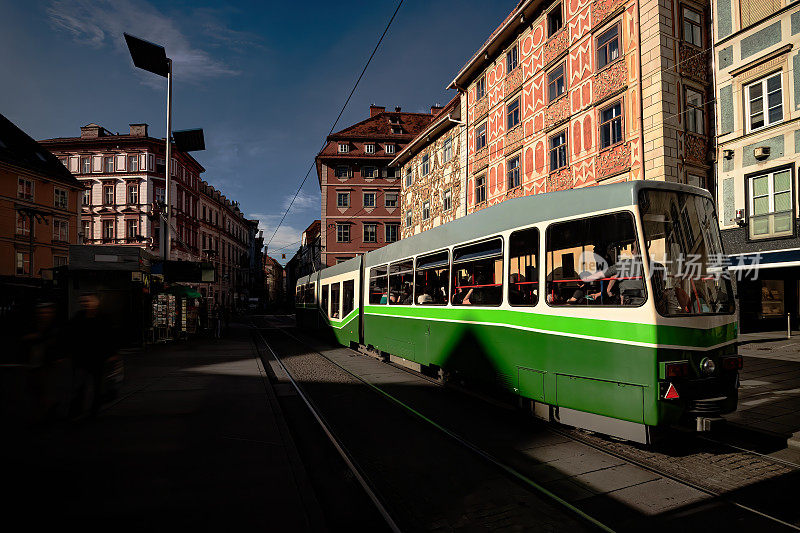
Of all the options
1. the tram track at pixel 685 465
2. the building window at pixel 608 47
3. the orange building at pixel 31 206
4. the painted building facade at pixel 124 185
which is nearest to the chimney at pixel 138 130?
the painted building facade at pixel 124 185

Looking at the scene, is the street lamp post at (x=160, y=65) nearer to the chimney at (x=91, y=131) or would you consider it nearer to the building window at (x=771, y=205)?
the building window at (x=771, y=205)

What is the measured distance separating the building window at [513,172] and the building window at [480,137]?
10.2 feet

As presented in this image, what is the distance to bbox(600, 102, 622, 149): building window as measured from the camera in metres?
16.4

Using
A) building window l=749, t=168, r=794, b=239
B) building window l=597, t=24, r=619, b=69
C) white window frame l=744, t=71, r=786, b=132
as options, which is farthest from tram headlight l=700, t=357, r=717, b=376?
building window l=597, t=24, r=619, b=69

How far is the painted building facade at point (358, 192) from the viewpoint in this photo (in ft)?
146

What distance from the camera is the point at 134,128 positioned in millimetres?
46875

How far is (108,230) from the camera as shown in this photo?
44.3m

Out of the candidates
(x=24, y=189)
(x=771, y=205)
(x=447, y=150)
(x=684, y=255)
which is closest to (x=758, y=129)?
(x=771, y=205)

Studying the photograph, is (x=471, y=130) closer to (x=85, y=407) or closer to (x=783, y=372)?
(x=783, y=372)

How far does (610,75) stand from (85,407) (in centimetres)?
1806

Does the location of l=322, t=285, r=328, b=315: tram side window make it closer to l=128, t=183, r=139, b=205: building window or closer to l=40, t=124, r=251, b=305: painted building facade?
l=40, t=124, r=251, b=305: painted building facade

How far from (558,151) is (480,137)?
7.12 m

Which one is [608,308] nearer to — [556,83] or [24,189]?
[556,83]

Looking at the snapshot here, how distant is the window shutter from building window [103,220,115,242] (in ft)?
159
